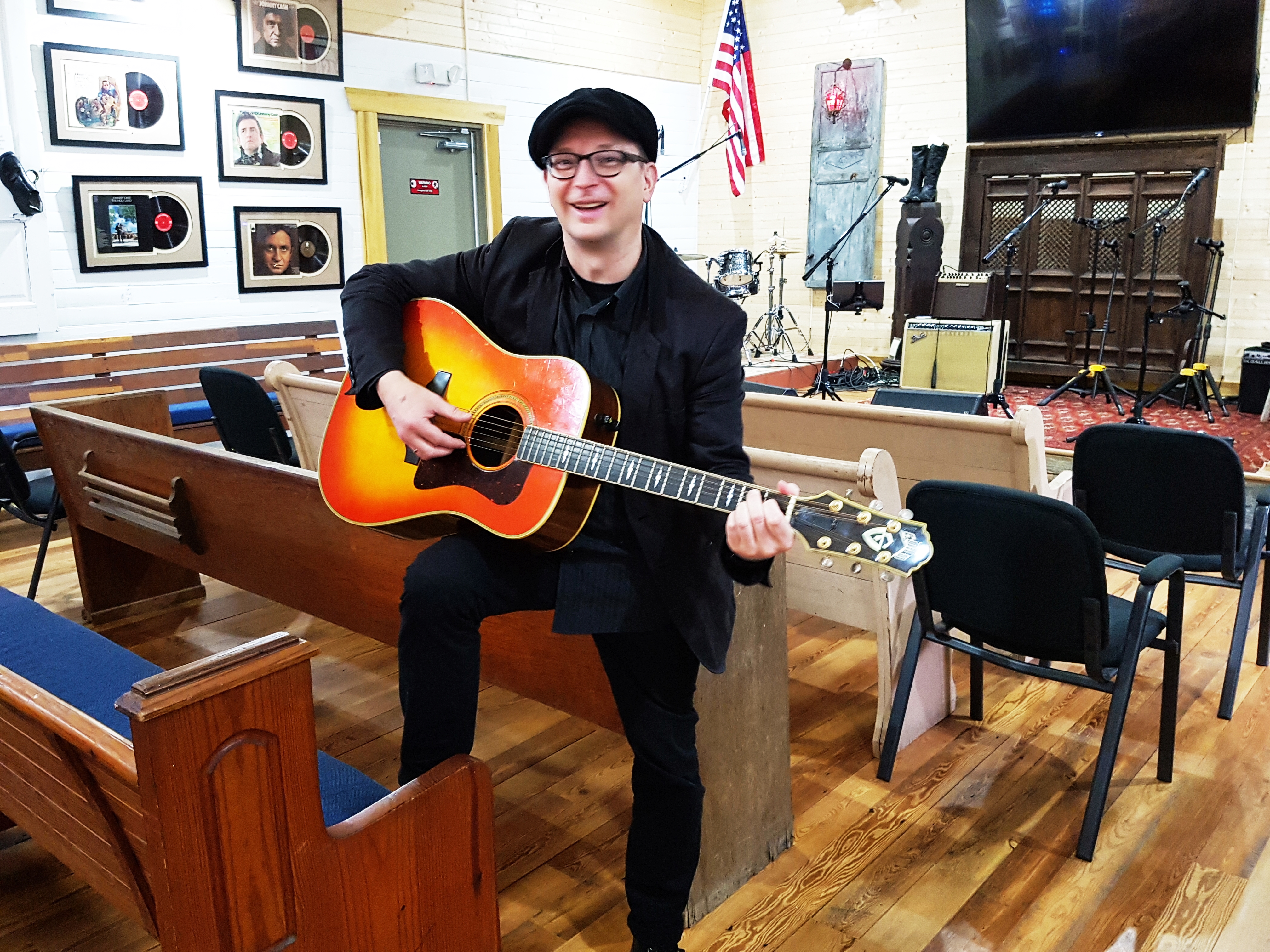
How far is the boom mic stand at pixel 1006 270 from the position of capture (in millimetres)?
6898

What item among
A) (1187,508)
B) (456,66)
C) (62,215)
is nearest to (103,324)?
(62,215)

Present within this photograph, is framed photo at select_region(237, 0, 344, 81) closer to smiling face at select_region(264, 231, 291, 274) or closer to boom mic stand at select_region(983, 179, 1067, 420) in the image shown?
smiling face at select_region(264, 231, 291, 274)

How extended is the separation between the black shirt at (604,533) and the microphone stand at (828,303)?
14.2 ft

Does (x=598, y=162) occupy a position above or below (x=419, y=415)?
above

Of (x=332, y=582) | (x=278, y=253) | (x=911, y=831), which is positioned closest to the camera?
(x=911, y=831)

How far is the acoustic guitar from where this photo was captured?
132 cm

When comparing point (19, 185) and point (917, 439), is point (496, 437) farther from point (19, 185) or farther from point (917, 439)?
point (19, 185)

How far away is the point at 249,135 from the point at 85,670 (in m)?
5.14

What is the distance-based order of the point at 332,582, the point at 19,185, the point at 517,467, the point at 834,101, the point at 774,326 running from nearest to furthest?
the point at 517,467 < the point at 332,582 < the point at 19,185 < the point at 834,101 < the point at 774,326

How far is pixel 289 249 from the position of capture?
21.6 feet

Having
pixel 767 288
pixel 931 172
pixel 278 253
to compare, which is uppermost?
pixel 931 172

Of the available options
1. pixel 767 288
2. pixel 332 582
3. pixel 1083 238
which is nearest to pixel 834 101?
pixel 767 288

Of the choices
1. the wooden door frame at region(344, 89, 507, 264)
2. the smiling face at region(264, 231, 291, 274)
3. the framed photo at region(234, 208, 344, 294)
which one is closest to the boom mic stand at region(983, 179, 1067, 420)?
the wooden door frame at region(344, 89, 507, 264)

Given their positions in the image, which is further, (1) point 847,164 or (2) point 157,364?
(1) point 847,164
